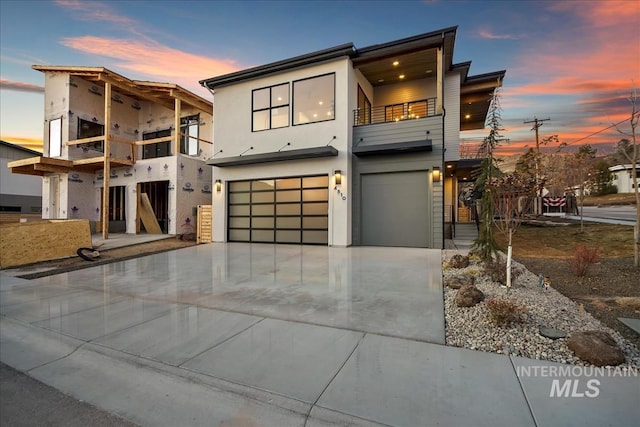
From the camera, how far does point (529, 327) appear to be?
317 centimetres

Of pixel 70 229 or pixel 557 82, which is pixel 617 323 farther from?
pixel 557 82

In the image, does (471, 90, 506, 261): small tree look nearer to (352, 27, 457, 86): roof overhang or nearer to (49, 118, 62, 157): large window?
(352, 27, 457, 86): roof overhang

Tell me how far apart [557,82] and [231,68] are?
50.5 ft

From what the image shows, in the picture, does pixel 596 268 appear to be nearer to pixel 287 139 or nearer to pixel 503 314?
pixel 503 314

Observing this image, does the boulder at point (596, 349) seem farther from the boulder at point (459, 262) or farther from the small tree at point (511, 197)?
the boulder at point (459, 262)

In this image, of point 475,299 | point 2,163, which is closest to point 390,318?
point 475,299

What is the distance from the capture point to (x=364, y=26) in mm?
11984

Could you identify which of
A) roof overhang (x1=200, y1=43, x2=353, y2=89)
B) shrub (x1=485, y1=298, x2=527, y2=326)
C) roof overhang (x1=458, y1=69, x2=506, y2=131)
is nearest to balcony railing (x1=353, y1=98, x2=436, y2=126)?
roof overhang (x1=458, y1=69, x2=506, y2=131)

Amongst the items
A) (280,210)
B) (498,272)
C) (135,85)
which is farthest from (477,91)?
(135,85)

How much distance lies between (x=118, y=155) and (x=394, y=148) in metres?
15.8

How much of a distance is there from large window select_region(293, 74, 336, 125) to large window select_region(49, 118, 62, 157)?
12.9 metres

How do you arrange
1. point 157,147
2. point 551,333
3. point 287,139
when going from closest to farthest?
point 551,333
point 287,139
point 157,147

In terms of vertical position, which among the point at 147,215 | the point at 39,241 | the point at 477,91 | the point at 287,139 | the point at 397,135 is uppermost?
the point at 477,91

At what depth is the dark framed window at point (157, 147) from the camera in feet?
54.2
